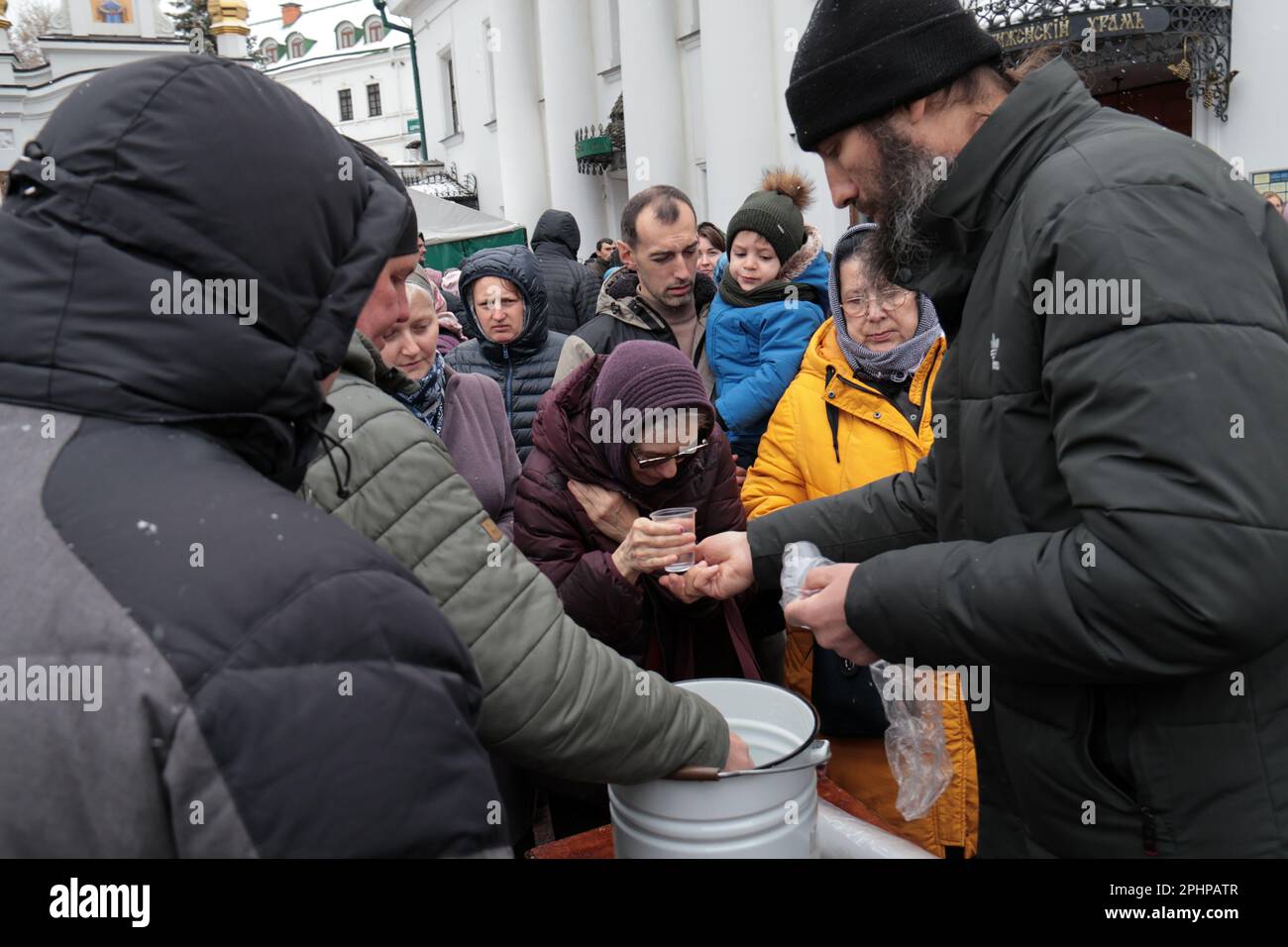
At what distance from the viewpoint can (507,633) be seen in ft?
4.86

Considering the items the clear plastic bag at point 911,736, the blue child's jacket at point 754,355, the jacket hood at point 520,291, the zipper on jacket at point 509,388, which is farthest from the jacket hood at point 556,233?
the clear plastic bag at point 911,736

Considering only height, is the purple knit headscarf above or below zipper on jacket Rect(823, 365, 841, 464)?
above

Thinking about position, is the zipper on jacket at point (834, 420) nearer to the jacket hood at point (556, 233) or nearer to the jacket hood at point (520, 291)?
the jacket hood at point (520, 291)

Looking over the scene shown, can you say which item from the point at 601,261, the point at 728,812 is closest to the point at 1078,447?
the point at 728,812

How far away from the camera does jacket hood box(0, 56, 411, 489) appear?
86cm

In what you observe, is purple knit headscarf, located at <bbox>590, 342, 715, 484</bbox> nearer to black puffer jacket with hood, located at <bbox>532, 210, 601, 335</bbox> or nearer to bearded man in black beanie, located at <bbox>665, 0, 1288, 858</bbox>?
bearded man in black beanie, located at <bbox>665, 0, 1288, 858</bbox>

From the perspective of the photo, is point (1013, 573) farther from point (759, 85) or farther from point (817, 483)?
point (759, 85)

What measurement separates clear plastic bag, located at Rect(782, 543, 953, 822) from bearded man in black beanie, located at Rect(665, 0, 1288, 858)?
1.10ft

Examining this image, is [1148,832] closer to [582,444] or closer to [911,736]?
[911,736]

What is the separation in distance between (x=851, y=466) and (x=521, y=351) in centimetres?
195

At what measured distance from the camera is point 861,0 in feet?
5.61

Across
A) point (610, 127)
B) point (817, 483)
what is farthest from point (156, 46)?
point (817, 483)

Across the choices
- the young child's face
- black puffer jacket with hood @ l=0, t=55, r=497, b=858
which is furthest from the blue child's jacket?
black puffer jacket with hood @ l=0, t=55, r=497, b=858
